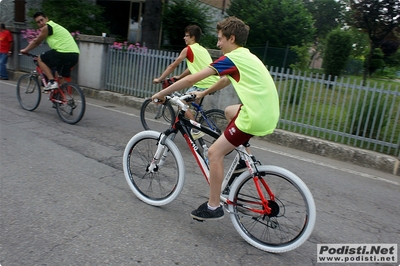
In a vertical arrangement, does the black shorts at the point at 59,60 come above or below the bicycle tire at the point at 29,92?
above

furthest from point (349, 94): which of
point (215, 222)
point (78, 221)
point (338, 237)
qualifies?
point (78, 221)

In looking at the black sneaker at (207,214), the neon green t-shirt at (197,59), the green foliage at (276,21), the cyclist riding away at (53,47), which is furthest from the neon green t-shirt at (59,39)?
the green foliage at (276,21)

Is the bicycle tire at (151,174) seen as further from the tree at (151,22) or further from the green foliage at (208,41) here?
the green foliage at (208,41)

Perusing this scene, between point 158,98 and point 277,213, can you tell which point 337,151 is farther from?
point 158,98

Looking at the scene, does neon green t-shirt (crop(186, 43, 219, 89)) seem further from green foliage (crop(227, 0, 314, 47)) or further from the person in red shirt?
green foliage (crop(227, 0, 314, 47))

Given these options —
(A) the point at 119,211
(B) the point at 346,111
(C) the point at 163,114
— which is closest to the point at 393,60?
(B) the point at 346,111

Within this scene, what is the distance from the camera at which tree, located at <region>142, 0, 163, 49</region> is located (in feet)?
40.6

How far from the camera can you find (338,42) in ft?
54.3

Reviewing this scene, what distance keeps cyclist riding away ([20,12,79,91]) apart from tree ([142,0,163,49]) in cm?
540

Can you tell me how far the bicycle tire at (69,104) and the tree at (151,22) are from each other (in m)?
5.80

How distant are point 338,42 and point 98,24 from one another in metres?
10.7

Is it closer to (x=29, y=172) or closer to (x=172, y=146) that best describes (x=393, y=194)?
(x=172, y=146)

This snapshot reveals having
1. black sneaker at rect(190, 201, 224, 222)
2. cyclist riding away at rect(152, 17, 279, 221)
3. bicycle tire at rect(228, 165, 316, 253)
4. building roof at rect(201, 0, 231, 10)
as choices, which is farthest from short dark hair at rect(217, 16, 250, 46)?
building roof at rect(201, 0, 231, 10)

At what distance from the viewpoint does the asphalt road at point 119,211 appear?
294 centimetres
